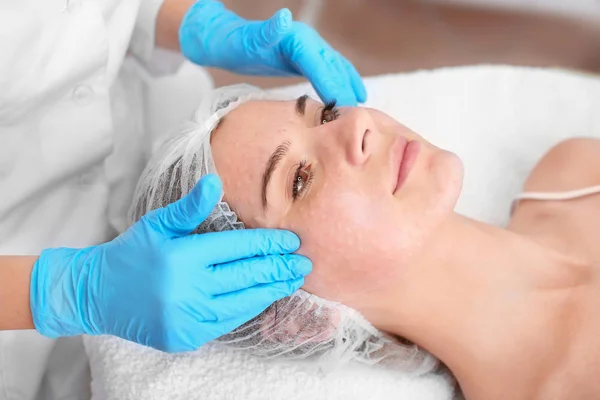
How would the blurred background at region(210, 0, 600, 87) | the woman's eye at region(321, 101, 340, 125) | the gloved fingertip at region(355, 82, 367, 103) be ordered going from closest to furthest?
the woman's eye at region(321, 101, 340, 125)
the gloved fingertip at region(355, 82, 367, 103)
the blurred background at region(210, 0, 600, 87)

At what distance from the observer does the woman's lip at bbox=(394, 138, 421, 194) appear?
107 centimetres

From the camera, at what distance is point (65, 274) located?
1.00m

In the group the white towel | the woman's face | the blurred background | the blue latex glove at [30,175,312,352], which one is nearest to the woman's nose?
the woman's face

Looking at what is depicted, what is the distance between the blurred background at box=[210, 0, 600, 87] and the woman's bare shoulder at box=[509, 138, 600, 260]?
1.19 metres

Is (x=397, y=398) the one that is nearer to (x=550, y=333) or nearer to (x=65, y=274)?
(x=550, y=333)

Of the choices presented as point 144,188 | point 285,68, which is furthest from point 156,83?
point 144,188

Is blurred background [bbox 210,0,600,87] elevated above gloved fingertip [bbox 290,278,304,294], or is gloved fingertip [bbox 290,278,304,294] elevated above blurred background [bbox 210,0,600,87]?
blurred background [bbox 210,0,600,87]

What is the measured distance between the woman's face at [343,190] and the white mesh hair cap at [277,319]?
32 mm

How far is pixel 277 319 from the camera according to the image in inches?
43.7

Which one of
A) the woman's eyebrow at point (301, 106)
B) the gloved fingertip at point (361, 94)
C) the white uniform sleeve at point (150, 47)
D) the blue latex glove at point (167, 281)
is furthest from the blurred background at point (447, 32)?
the blue latex glove at point (167, 281)

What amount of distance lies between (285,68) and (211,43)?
7.3 inches

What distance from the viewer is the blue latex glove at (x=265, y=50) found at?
1.34m

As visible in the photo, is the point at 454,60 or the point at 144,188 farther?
the point at 454,60

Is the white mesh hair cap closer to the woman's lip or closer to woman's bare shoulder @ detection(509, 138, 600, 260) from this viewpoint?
the woman's lip
